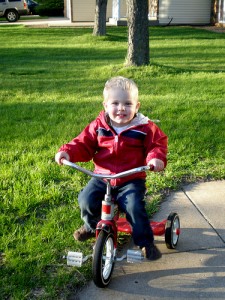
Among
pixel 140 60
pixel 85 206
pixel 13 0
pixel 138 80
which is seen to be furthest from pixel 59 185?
pixel 13 0

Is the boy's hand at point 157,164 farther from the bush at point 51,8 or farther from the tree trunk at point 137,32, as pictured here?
the bush at point 51,8

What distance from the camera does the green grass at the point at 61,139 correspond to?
10.0 feet

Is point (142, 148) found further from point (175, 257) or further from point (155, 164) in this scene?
point (175, 257)

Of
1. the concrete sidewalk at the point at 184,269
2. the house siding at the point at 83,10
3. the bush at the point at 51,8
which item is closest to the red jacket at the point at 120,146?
the concrete sidewalk at the point at 184,269

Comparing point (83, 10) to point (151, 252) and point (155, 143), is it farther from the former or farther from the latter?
point (151, 252)

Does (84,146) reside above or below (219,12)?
below

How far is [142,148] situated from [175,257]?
0.78 m

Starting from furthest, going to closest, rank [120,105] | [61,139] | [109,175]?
[61,139], [120,105], [109,175]

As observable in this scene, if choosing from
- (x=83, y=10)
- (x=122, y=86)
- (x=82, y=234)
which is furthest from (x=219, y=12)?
(x=82, y=234)

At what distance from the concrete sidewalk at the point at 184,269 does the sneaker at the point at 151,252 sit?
45 mm

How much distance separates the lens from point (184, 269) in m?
3.02

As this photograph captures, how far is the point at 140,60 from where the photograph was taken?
998 centimetres

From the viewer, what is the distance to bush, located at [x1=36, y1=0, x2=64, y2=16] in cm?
4012

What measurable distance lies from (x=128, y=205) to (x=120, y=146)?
15.7 inches
